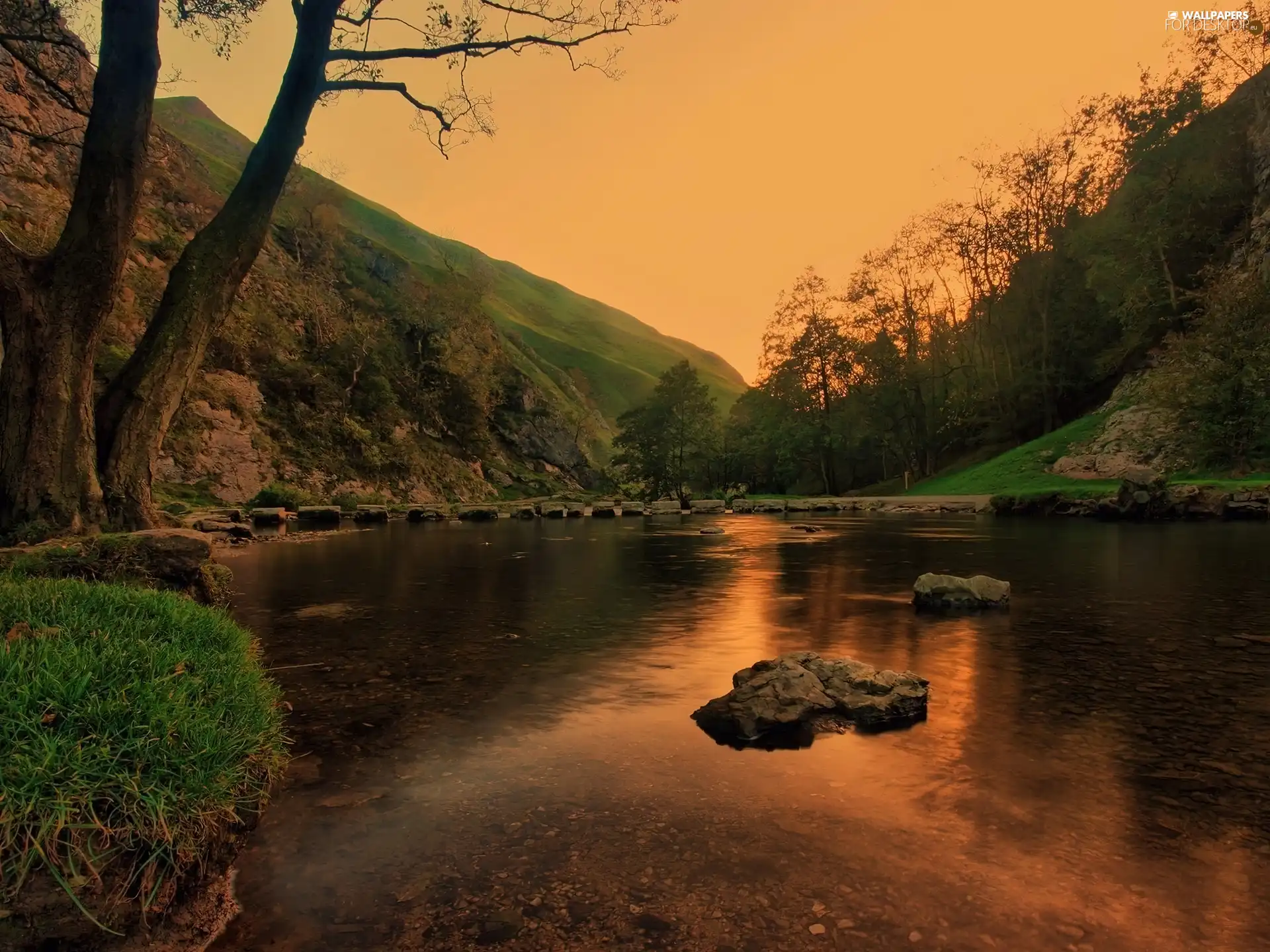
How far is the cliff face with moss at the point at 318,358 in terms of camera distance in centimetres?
5162

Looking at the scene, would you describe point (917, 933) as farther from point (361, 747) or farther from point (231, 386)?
point (231, 386)

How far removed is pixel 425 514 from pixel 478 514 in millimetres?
4491

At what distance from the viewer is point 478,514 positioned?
57.5 metres

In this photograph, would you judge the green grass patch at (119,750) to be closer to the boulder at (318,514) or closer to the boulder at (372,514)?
the boulder at (318,514)

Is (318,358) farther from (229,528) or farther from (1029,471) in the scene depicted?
(1029,471)

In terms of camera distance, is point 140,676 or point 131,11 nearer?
point 140,676

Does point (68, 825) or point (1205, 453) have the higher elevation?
point (1205, 453)

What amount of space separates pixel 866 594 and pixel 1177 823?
11.5m

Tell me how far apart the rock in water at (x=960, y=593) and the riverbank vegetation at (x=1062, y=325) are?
39034mm

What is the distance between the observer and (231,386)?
59719mm

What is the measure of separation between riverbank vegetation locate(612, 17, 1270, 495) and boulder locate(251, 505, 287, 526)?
51606mm

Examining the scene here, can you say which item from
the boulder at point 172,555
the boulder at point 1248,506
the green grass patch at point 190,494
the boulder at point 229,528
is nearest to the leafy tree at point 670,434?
the green grass patch at point 190,494

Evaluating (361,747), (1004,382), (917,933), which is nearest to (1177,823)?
(917,933)

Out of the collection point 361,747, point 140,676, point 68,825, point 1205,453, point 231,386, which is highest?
point 231,386
